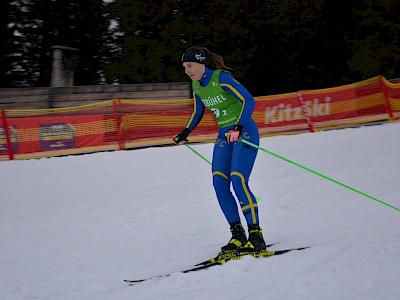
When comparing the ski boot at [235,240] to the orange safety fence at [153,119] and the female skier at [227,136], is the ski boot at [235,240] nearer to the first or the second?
the female skier at [227,136]

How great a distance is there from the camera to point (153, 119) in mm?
12570

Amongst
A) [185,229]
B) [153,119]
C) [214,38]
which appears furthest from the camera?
[214,38]

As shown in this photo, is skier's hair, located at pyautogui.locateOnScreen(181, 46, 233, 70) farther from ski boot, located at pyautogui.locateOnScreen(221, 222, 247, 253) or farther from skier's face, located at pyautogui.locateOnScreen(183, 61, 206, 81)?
ski boot, located at pyautogui.locateOnScreen(221, 222, 247, 253)

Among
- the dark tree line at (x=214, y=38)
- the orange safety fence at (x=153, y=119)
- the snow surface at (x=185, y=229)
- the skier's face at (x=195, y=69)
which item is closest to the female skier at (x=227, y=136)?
the skier's face at (x=195, y=69)

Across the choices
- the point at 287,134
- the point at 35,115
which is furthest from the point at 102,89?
the point at 287,134

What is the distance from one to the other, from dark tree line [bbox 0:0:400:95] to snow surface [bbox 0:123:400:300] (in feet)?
43.3

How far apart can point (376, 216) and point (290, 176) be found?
2792 mm

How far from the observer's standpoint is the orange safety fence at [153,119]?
36.0ft

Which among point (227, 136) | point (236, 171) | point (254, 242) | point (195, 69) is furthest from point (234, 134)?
point (254, 242)

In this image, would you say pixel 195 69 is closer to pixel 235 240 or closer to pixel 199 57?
pixel 199 57

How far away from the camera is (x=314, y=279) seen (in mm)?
3488

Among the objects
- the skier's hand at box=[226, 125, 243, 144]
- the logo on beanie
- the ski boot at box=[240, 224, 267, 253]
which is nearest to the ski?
the ski boot at box=[240, 224, 267, 253]

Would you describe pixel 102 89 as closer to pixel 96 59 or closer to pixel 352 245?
pixel 96 59

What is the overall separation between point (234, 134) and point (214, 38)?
66.2ft
